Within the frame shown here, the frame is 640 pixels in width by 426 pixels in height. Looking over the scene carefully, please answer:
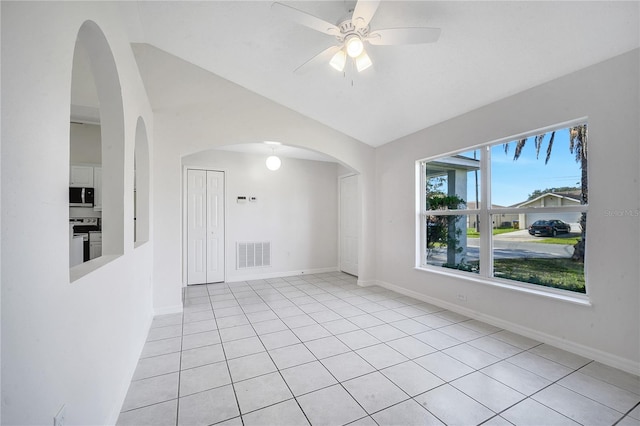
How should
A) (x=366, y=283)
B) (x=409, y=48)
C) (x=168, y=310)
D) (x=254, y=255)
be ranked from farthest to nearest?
(x=254, y=255) → (x=366, y=283) → (x=168, y=310) → (x=409, y=48)

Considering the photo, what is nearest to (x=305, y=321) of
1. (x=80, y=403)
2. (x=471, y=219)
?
(x=80, y=403)

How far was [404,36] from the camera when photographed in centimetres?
200

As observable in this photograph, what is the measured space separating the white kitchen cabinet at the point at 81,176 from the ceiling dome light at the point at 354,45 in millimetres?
4895

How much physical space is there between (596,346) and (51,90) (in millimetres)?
4018

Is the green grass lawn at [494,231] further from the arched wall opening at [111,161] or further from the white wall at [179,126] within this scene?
the arched wall opening at [111,161]

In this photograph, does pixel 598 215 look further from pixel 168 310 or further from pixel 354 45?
pixel 168 310

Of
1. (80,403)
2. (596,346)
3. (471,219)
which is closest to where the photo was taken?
(80,403)

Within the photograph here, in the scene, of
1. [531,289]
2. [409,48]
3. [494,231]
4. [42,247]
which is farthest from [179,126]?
[531,289]

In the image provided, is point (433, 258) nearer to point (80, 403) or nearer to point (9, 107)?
point (80, 403)

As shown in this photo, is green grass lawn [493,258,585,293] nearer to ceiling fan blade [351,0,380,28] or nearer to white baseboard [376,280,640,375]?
white baseboard [376,280,640,375]

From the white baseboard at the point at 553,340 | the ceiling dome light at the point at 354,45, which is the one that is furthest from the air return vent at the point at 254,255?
the ceiling dome light at the point at 354,45

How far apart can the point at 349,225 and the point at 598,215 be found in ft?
13.7

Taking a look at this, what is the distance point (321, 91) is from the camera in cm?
358

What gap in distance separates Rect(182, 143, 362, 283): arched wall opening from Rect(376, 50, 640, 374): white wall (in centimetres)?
268
